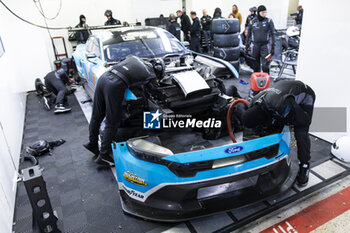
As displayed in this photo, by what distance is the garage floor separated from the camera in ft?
7.14

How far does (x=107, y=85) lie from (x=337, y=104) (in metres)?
2.87

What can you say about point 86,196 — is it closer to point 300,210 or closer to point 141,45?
point 300,210

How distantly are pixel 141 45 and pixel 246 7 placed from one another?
8892mm

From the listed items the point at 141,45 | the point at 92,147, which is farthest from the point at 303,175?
the point at 141,45

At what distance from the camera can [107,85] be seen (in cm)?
262

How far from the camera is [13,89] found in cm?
438

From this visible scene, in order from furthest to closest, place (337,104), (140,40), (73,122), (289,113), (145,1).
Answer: (145,1)
(73,122)
(140,40)
(337,104)
(289,113)

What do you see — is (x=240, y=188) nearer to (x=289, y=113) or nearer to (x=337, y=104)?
(x=289, y=113)

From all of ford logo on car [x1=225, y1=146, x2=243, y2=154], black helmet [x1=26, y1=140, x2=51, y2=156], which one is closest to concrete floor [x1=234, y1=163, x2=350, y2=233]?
ford logo on car [x1=225, y1=146, x2=243, y2=154]

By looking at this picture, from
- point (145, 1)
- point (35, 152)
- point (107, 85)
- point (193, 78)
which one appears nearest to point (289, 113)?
point (193, 78)

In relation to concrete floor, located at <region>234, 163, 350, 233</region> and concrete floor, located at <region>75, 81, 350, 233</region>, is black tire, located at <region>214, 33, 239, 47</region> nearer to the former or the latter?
concrete floor, located at <region>75, 81, 350, 233</region>

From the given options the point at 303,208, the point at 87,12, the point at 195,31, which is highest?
the point at 87,12

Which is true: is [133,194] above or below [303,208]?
above

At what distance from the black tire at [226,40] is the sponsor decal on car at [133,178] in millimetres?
5395
